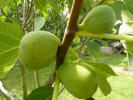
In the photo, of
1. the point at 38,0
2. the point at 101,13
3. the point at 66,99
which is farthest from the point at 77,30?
the point at 66,99

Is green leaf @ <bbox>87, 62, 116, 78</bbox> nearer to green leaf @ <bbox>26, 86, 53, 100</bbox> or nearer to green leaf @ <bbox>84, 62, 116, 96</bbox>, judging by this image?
green leaf @ <bbox>84, 62, 116, 96</bbox>

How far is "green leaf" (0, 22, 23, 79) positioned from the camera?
84 cm

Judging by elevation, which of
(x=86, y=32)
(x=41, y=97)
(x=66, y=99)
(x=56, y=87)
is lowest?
(x=66, y=99)

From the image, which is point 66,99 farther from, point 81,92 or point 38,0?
point 81,92

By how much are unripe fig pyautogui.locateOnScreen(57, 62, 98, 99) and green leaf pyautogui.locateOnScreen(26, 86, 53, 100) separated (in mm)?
354

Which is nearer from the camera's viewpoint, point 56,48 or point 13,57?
point 56,48

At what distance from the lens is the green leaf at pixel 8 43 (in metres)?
0.84

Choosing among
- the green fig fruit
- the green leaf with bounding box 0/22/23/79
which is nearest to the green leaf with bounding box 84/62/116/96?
the green fig fruit

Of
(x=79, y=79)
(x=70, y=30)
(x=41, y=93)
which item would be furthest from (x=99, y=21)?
(x=41, y=93)

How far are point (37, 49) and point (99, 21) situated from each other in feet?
0.95

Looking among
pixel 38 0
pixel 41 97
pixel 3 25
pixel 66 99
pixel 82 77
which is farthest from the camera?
pixel 66 99

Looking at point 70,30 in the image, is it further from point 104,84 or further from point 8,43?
point 104,84

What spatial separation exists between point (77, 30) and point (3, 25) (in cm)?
39

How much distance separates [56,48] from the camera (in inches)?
28.2
